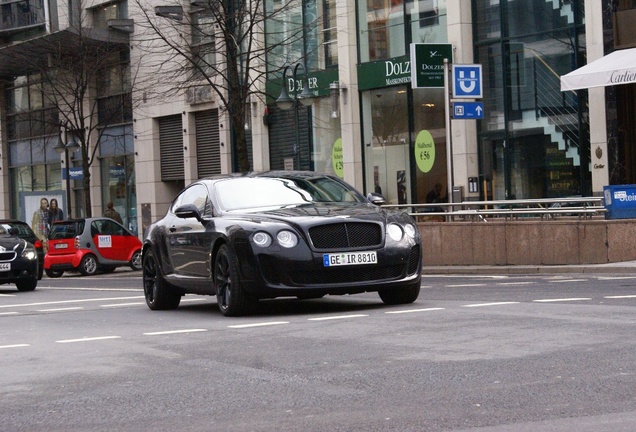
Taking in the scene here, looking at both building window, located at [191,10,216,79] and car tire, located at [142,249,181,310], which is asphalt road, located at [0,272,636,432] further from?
building window, located at [191,10,216,79]

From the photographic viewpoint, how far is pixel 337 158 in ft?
121

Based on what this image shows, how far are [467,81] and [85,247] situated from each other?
12.2 meters

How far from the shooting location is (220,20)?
3278cm

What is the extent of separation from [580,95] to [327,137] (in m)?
9.56

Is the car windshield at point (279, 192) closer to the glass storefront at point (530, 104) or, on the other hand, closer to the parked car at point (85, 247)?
the glass storefront at point (530, 104)

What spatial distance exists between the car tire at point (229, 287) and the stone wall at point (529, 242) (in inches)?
406

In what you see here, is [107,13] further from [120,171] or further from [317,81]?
[317,81]

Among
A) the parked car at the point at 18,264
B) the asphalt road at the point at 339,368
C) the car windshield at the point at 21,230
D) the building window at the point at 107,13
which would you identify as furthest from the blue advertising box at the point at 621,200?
the building window at the point at 107,13

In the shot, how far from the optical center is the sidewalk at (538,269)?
67.9 ft

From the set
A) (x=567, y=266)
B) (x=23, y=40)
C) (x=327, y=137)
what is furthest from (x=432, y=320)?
(x=23, y=40)

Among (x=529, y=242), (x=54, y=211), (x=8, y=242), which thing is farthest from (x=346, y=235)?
(x=54, y=211)

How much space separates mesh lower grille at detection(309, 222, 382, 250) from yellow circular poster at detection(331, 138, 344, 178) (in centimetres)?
2374

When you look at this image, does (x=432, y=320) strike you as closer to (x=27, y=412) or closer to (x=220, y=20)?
(x=27, y=412)

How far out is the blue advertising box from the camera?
21828 millimetres
